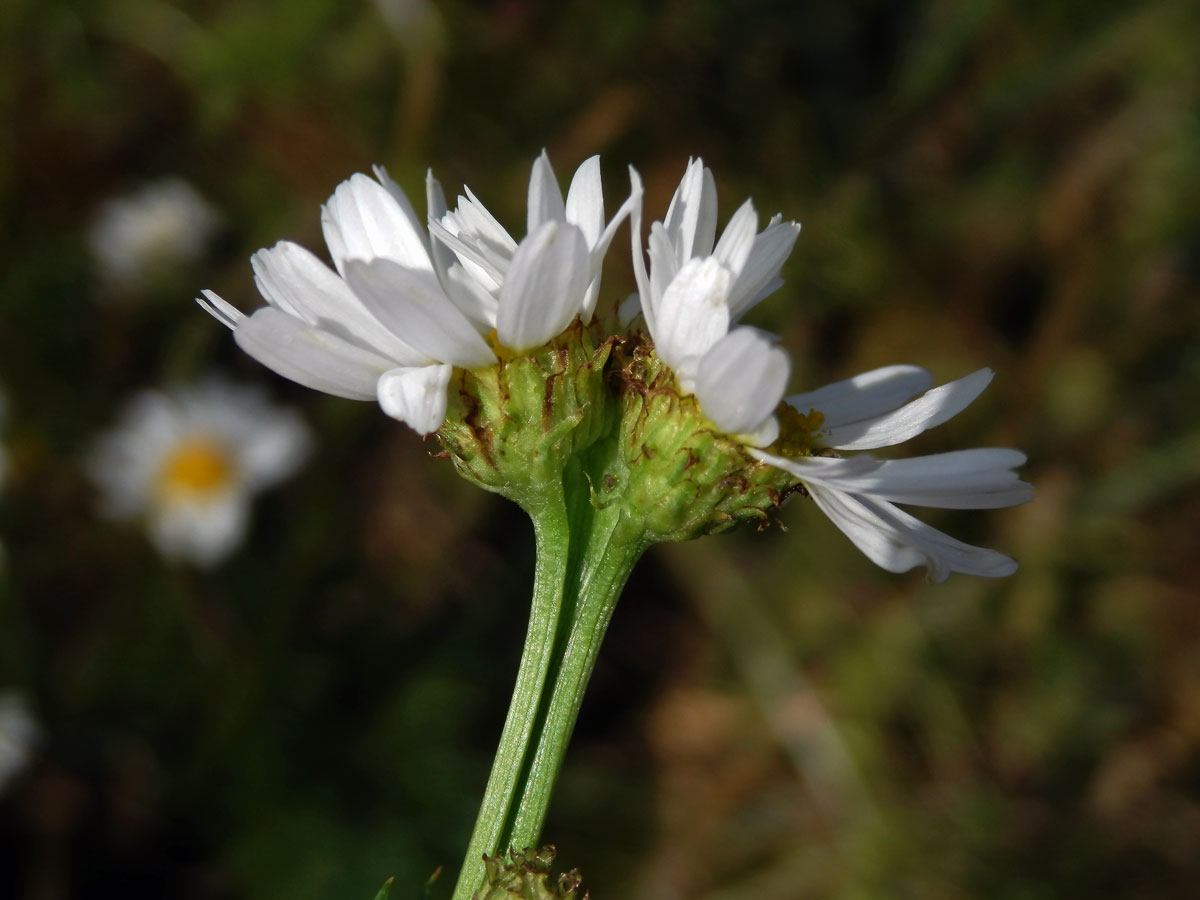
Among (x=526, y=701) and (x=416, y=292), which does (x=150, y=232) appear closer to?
(x=416, y=292)

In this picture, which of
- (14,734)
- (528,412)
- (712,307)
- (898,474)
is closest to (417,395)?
(528,412)

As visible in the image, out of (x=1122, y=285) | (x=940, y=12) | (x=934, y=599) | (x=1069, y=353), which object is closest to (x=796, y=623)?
(x=934, y=599)

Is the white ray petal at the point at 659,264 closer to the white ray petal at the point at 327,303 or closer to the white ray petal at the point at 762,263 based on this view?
the white ray petal at the point at 762,263

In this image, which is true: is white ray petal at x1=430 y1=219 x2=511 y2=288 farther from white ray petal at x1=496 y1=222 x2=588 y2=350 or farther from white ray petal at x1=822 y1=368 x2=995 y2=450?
white ray petal at x1=822 y1=368 x2=995 y2=450

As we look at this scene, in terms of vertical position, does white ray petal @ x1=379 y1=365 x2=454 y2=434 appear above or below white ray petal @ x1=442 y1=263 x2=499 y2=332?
below

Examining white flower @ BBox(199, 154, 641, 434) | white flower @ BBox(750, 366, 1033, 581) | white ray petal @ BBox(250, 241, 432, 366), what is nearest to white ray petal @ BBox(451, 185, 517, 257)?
white flower @ BBox(199, 154, 641, 434)

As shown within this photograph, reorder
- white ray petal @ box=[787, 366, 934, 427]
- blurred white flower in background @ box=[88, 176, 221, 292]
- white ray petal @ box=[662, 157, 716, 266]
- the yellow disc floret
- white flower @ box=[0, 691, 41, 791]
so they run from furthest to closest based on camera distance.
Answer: blurred white flower in background @ box=[88, 176, 221, 292] < the yellow disc floret < white flower @ box=[0, 691, 41, 791] < white ray petal @ box=[787, 366, 934, 427] < white ray petal @ box=[662, 157, 716, 266]
